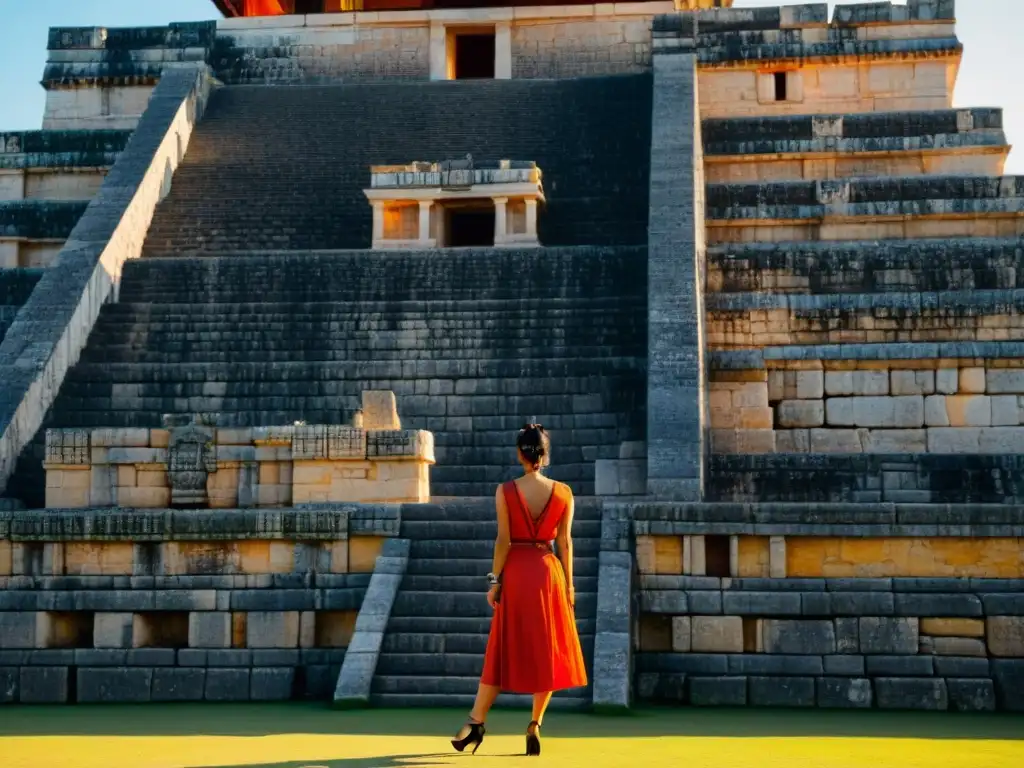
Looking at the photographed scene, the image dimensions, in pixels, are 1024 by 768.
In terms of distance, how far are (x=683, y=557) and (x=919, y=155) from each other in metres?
11.9

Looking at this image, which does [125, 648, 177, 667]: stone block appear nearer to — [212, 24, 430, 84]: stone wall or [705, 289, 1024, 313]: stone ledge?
[705, 289, 1024, 313]: stone ledge

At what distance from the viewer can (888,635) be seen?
12438 millimetres

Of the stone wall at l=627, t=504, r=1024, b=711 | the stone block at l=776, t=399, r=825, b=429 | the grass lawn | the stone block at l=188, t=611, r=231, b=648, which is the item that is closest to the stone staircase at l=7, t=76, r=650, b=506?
the stone block at l=776, t=399, r=825, b=429

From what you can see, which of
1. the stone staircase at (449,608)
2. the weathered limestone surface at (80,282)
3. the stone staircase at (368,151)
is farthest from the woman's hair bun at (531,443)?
the stone staircase at (368,151)

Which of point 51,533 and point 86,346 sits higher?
point 86,346

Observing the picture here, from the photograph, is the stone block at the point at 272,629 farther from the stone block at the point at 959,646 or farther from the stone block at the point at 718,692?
the stone block at the point at 959,646

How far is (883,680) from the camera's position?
12.1 m

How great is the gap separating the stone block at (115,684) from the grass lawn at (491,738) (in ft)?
1.48

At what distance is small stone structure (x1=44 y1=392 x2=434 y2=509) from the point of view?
47.1 ft

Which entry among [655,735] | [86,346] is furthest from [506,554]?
[86,346]

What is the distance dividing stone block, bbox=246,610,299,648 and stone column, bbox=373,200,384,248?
915cm

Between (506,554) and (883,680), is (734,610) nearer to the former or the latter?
(883,680)

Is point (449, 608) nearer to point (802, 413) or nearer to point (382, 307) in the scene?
point (802, 413)

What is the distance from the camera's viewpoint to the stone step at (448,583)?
1278cm
